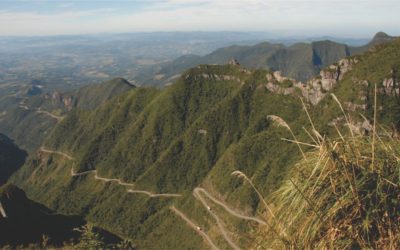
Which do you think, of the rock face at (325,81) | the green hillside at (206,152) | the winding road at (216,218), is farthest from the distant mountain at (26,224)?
the rock face at (325,81)

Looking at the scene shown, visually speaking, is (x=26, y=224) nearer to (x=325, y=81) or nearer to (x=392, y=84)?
(x=392, y=84)

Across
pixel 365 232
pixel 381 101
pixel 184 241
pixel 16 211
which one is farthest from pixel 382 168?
pixel 381 101

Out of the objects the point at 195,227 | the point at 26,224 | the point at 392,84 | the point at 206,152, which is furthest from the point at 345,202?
the point at 206,152

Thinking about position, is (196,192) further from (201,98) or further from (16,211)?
(16,211)

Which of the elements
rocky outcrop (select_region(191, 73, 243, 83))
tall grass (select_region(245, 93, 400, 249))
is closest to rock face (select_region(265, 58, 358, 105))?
rocky outcrop (select_region(191, 73, 243, 83))

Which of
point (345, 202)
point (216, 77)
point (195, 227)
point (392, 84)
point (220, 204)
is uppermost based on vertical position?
point (345, 202)

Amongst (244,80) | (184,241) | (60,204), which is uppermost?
(244,80)

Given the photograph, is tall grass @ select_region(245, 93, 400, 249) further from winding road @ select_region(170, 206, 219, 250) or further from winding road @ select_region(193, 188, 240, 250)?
winding road @ select_region(170, 206, 219, 250)
